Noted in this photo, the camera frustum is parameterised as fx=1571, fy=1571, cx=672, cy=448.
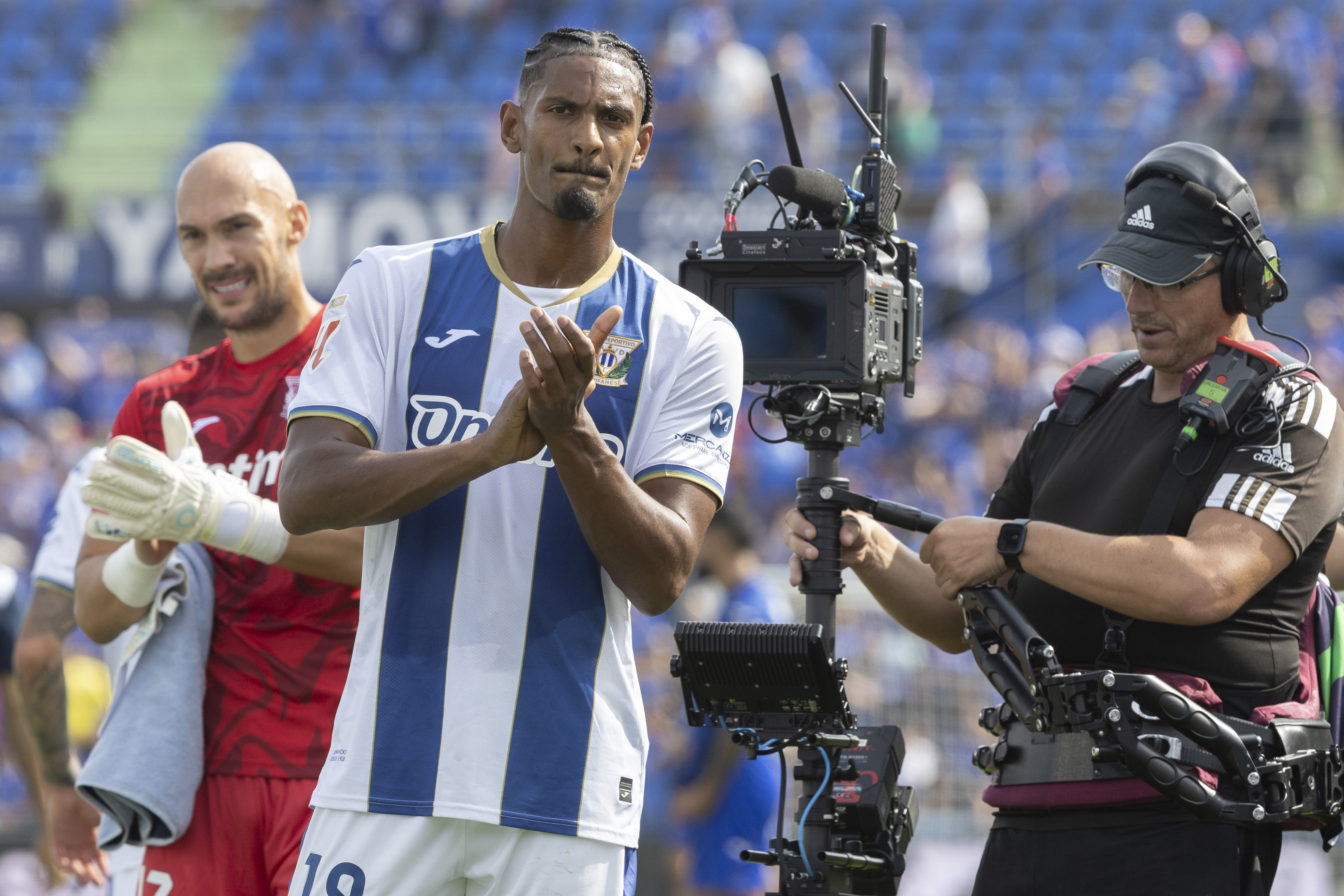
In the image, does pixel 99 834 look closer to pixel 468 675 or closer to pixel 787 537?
pixel 468 675

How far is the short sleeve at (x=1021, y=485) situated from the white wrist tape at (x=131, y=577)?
193cm

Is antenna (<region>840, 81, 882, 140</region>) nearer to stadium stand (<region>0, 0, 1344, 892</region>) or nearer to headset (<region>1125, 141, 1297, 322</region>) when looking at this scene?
headset (<region>1125, 141, 1297, 322</region>)

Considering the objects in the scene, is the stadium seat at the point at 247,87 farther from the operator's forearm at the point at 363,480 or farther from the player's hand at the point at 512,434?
the player's hand at the point at 512,434

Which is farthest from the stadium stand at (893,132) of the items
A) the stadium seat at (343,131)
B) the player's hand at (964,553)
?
the player's hand at (964,553)

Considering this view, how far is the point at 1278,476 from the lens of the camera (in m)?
3.09

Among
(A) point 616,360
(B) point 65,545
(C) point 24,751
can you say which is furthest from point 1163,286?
(C) point 24,751

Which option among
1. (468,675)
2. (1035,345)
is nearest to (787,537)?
(468,675)

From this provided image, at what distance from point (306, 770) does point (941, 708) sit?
4.12 metres

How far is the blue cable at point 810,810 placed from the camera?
3.54 m

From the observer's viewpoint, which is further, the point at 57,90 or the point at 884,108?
the point at 57,90

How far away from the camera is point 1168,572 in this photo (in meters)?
3.01

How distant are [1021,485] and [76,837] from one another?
2733mm

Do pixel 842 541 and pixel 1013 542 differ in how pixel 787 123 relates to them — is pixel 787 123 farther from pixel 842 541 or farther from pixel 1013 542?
pixel 1013 542

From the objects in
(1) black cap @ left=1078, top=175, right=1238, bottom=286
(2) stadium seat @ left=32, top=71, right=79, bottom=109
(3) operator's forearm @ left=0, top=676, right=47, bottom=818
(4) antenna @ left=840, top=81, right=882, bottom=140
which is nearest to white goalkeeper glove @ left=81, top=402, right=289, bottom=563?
(4) antenna @ left=840, top=81, right=882, bottom=140
